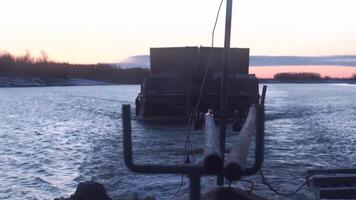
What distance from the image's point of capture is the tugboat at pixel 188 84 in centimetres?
2705

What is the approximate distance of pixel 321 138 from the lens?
77.6 ft

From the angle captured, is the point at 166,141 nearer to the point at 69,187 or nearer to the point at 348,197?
the point at 69,187

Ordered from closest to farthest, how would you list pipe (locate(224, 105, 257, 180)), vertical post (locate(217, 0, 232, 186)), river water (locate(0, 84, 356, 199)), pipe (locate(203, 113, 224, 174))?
pipe (locate(224, 105, 257, 180)), pipe (locate(203, 113, 224, 174)), vertical post (locate(217, 0, 232, 186)), river water (locate(0, 84, 356, 199))

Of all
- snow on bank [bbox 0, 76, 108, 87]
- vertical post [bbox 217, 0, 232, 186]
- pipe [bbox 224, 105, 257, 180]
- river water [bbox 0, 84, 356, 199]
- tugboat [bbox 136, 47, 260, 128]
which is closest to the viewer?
pipe [bbox 224, 105, 257, 180]

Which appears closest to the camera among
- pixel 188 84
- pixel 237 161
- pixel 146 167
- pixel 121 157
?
pixel 237 161

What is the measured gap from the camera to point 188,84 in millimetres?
28469

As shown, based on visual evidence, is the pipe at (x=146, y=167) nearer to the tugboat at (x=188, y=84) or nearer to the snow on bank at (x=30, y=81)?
the tugboat at (x=188, y=84)

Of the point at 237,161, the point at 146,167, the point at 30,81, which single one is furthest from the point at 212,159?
the point at 30,81

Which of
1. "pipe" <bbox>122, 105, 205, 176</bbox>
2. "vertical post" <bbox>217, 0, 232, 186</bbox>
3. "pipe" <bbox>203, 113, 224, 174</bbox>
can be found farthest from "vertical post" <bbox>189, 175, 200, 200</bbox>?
"vertical post" <bbox>217, 0, 232, 186</bbox>

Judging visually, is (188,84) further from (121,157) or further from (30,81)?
(30,81)

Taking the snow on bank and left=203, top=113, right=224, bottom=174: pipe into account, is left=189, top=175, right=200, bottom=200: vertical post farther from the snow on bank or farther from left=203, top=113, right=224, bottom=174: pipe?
the snow on bank

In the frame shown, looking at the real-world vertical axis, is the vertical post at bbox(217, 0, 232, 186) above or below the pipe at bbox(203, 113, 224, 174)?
above

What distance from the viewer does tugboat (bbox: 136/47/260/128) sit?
27.0m

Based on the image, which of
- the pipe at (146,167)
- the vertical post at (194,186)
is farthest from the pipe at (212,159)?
the vertical post at (194,186)
